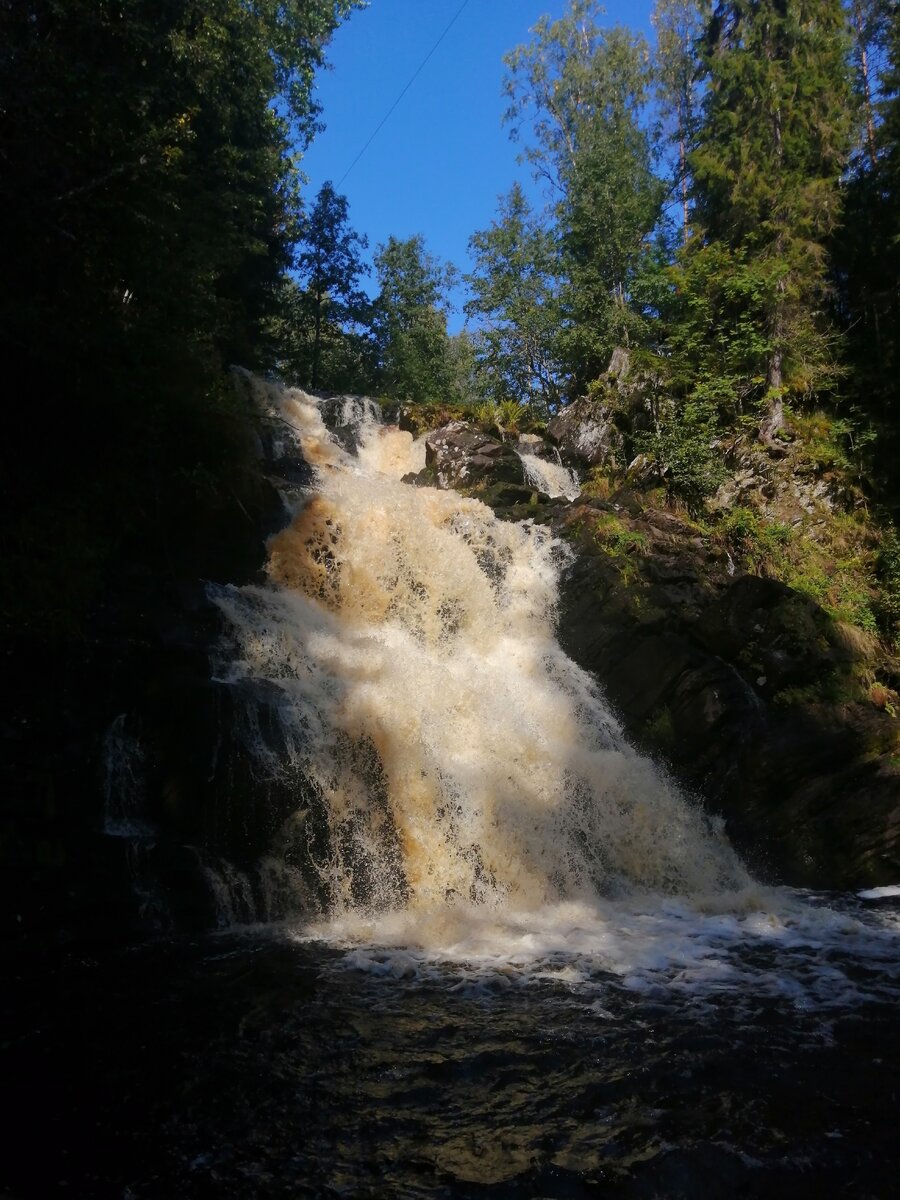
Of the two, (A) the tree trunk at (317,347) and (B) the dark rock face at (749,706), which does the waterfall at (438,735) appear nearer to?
(B) the dark rock face at (749,706)

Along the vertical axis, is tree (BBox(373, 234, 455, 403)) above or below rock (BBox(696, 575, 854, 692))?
above

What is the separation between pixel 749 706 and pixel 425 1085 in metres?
7.67

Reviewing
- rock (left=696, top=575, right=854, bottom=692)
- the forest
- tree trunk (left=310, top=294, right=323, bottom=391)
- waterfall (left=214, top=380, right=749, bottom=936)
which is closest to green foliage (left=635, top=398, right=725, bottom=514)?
the forest

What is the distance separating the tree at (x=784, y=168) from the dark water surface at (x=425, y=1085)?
13394mm

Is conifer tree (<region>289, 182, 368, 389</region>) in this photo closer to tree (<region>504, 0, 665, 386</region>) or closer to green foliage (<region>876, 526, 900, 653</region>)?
tree (<region>504, 0, 665, 386</region>)

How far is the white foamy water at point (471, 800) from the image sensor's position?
7371mm

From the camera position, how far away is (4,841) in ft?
24.1

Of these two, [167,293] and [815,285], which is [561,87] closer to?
[815,285]

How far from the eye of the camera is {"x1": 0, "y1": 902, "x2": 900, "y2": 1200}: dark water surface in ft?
13.3

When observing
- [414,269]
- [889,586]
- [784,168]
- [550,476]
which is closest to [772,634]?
[889,586]

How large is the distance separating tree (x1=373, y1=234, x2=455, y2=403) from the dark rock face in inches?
717

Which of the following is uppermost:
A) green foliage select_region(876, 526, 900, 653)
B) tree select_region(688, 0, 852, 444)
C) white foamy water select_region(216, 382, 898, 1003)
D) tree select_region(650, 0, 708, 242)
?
tree select_region(650, 0, 708, 242)

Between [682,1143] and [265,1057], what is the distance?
262 centimetres

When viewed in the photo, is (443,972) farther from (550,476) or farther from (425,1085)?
(550,476)
